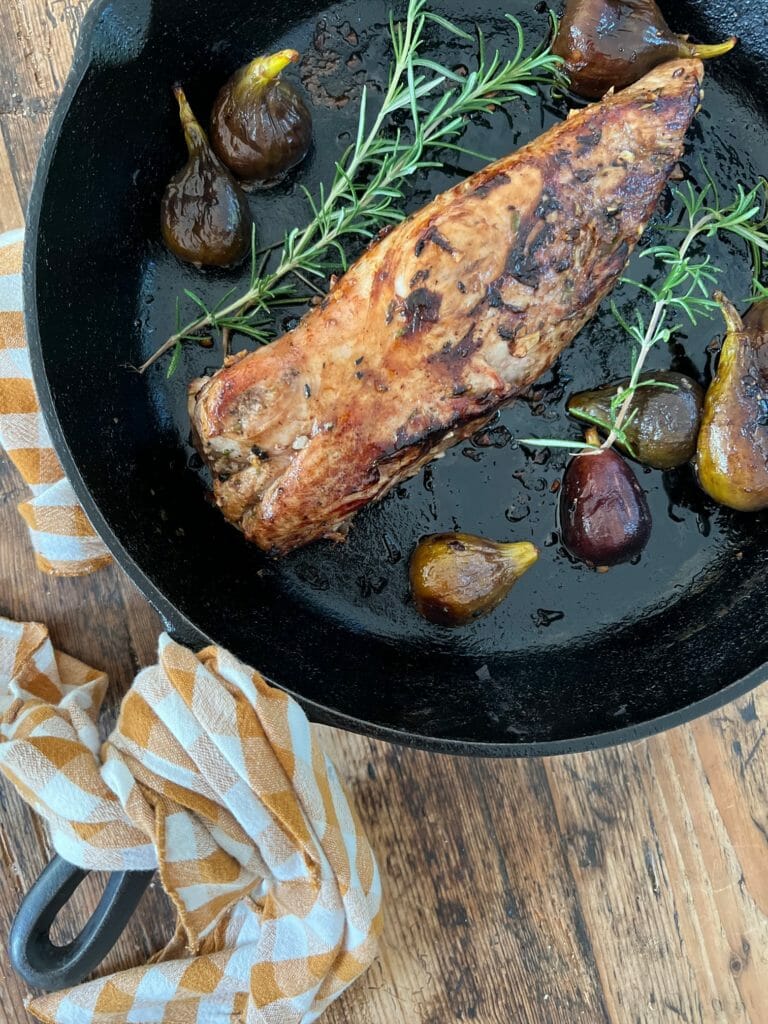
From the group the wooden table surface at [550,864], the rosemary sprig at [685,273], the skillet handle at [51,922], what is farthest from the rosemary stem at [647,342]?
the skillet handle at [51,922]

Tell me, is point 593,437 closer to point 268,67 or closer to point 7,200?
point 268,67

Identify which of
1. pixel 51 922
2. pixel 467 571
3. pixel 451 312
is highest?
pixel 451 312

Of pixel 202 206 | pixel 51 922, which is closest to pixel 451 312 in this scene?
pixel 202 206

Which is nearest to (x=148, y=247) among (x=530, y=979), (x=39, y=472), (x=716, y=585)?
(x=39, y=472)

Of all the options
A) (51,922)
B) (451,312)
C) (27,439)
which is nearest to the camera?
(451,312)

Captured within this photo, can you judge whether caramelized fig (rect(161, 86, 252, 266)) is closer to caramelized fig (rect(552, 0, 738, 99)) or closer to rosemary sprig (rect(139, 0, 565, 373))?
rosemary sprig (rect(139, 0, 565, 373))

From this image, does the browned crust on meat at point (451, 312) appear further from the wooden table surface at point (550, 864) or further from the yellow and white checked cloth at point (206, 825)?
the wooden table surface at point (550, 864)

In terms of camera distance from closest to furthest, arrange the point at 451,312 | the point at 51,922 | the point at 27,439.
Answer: the point at 451,312
the point at 51,922
the point at 27,439
